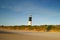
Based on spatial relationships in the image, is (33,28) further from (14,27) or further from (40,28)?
(14,27)

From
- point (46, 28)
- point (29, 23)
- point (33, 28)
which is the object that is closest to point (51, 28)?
point (46, 28)

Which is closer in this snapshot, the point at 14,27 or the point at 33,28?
the point at 33,28

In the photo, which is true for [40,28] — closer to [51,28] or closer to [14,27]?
[51,28]

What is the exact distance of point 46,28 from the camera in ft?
108

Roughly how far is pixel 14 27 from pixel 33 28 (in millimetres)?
5305

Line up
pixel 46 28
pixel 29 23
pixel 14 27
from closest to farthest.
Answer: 1. pixel 46 28
2. pixel 14 27
3. pixel 29 23

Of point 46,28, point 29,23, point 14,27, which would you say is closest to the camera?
point 46,28

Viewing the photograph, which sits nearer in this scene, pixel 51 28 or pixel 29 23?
pixel 51 28

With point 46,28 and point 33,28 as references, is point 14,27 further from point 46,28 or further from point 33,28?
point 46,28

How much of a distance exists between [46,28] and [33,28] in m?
3.35

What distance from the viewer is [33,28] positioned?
34594 mm

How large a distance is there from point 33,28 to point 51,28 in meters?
4.27

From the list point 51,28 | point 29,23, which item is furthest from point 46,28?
point 29,23

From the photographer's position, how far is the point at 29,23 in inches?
1587
